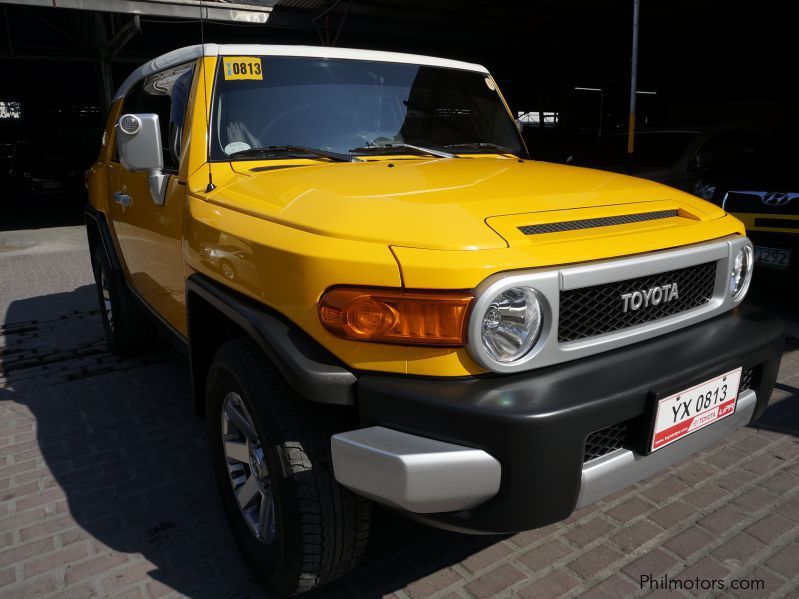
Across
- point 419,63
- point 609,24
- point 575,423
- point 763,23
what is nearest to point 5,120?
point 609,24

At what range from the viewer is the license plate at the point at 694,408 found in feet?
6.02

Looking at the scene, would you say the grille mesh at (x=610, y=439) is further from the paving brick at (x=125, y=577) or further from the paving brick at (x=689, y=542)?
the paving brick at (x=125, y=577)

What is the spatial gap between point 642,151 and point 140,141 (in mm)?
6895

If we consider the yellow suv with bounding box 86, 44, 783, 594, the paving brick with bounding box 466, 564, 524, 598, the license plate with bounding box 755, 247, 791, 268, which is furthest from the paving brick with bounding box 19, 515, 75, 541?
the license plate with bounding box 755, 247, 791, 268

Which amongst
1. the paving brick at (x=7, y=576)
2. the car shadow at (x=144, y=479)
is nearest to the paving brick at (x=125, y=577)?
the car shadow at (x=144, y=479)

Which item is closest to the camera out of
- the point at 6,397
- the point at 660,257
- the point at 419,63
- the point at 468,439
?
the point at 468,439

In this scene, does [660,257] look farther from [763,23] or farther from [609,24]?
[763,23]

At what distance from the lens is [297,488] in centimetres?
183

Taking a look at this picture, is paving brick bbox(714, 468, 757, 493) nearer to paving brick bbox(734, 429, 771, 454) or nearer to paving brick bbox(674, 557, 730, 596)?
paving brick bbox(734, 429, 771, 454)

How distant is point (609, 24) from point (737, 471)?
472 inches

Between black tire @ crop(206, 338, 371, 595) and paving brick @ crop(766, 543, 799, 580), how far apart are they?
1.50 m

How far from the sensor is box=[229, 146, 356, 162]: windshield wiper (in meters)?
2.66

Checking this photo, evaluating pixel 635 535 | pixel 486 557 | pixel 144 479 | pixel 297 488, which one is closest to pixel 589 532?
pixel 635 535

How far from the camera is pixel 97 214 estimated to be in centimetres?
444
